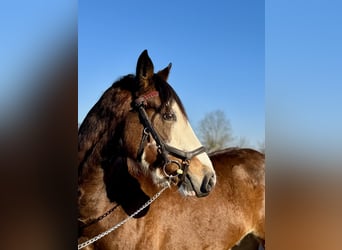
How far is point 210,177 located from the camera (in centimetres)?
139

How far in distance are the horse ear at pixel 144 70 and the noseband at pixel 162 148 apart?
5 cm

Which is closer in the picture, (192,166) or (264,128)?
(192,166)

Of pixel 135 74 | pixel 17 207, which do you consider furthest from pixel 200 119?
pixel 17 207

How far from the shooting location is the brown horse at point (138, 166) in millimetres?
1378

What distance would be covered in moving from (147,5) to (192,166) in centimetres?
62

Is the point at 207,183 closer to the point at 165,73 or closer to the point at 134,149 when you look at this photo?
the point at 134,149

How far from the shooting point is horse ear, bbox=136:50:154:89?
1.40m

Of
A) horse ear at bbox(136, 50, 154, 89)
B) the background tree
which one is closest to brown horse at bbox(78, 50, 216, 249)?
horse ear at bbox(136, 50, 154, 89)

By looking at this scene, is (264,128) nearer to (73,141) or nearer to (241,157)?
(241,157)

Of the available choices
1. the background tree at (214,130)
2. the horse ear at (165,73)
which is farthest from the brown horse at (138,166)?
the background tree at (214,130)

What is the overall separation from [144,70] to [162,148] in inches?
11.2

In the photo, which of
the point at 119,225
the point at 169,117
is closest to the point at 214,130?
the point at 169,117

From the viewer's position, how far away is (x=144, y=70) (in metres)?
1.40

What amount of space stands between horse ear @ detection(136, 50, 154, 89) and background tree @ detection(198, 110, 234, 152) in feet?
0.84
